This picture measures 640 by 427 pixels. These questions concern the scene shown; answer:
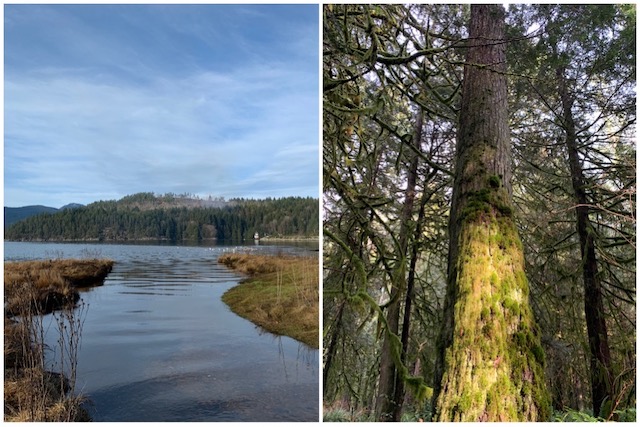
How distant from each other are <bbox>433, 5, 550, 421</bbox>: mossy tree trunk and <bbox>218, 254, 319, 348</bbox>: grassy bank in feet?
3.83

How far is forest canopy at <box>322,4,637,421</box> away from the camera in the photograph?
236cm

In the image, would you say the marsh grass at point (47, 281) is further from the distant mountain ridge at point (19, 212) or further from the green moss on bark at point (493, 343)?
the green moss on bark at point (493, 343)

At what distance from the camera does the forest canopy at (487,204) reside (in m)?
2.36

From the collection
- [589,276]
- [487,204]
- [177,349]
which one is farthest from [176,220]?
[589,276]

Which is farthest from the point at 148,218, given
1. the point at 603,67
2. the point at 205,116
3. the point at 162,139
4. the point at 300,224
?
the point at 603,67

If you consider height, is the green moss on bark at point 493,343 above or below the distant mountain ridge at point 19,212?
below

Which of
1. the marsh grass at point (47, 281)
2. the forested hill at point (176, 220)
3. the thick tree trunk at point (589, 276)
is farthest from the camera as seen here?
the thick tree trunk at point (589, 276)

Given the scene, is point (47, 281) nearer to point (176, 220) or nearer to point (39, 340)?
point (39, 340)

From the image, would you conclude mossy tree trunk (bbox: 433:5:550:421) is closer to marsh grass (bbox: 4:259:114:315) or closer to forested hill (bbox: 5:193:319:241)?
forested hill (bbox: 5:193:319:241)

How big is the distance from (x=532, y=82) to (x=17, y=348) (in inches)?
153

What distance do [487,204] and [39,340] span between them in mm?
2643

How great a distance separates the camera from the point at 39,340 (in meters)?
2.85

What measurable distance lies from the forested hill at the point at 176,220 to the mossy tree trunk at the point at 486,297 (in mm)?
920

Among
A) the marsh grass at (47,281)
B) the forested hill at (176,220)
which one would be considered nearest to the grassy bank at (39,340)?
the marsh grass at (47,281)
